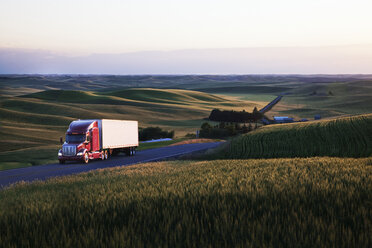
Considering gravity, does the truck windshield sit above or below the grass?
below

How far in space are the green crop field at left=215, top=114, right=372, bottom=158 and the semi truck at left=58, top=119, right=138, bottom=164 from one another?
36.6ft

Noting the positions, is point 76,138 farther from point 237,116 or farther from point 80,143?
point 237,116

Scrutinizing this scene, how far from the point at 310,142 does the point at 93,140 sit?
1775 centimetres

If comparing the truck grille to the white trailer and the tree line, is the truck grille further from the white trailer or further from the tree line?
the tree line

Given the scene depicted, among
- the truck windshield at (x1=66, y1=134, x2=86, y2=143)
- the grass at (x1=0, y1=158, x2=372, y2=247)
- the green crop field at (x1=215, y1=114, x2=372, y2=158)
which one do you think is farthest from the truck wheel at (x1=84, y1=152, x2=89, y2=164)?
the grass at (x1=0, y1=158, x2=372, y2=247)

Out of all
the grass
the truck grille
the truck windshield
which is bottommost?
the truck grille

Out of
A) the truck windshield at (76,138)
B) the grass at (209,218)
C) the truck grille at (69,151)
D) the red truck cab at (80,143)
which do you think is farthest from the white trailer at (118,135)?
the grass at (209,218)

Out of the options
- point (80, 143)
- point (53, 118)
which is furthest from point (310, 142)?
point (53, 118)

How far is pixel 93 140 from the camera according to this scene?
3794 centimetres

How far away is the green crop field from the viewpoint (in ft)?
87.2

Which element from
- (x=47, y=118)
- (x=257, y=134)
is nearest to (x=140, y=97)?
(x=47, y=118)

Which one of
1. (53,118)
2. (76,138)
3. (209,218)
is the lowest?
(53,118)

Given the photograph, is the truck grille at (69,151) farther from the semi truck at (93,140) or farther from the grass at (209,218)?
the grass at (209,218)

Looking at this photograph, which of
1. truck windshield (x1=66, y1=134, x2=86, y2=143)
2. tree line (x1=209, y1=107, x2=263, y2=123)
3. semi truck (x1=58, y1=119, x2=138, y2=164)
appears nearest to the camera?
semi truck (x1=58, y1=119, x2=138, y2=164)
